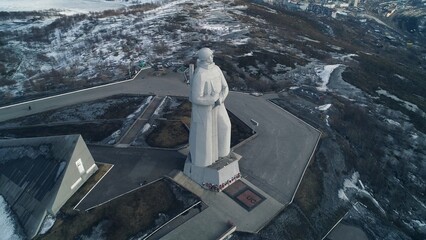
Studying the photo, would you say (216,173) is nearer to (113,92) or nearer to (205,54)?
(205,54)

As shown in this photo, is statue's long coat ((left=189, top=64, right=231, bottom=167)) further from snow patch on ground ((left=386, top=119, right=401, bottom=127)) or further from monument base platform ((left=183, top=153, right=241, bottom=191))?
snow patch on ground ((left=386, top=119, right=401, bottom=127))

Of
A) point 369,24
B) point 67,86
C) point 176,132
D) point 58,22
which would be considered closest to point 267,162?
point 176,132

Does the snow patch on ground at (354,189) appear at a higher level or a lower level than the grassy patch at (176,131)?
lower

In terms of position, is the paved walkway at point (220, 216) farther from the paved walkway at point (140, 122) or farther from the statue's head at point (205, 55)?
the statue's head at point (205, 55)

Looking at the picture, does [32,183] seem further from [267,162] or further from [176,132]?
[267,162]

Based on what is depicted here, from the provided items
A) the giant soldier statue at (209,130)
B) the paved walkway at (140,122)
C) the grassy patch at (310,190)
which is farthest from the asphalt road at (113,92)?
the grassy patch at (310,190)

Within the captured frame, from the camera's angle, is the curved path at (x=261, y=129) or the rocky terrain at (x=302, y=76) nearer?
the curved path at (x=261, y=129)

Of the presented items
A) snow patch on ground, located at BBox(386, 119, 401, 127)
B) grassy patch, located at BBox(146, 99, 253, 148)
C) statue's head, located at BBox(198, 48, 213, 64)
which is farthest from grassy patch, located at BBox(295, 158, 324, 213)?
snow patch on ground, located at BBox(386, 119, 401, 127)
